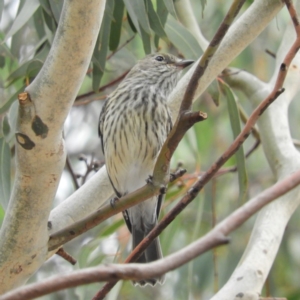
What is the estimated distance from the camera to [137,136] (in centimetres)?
318

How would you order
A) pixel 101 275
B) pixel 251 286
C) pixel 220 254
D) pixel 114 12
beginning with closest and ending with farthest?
pixel 101 275 < pixel 251 286 < pixel 114 12 < pixel 220 254

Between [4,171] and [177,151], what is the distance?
A: 195 cm

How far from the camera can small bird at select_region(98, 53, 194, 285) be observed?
3186 millimetres

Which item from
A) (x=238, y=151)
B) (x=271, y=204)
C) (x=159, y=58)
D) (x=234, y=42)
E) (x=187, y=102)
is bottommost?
(x=271, y=204)

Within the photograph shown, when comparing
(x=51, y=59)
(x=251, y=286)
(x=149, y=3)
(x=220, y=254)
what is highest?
(x=149, y=3)

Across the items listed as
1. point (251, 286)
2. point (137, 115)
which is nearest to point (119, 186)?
point (137, 115)

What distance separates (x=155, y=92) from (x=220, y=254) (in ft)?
6.19

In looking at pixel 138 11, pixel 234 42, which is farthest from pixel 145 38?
pixel 234 42

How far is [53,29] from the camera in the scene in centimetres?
317

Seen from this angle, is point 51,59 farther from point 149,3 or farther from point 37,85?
point 149,3

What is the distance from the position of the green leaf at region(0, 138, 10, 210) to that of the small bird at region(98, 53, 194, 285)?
42 centimetres

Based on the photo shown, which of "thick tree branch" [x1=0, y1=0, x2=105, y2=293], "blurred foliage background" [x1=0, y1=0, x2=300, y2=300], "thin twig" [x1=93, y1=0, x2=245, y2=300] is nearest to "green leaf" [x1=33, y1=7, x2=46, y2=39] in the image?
"blurred foliage background" [x1=0, y1=0, x2=300, y2=300]

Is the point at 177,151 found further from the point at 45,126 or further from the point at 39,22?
the point at 45,126

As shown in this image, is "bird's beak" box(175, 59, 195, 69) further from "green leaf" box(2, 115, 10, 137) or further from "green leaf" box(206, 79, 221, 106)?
"green leaf" box(2, 115, 10, 137)
